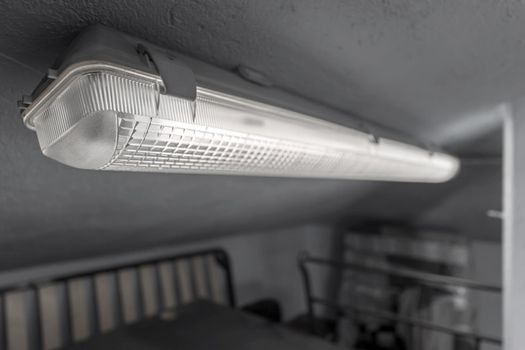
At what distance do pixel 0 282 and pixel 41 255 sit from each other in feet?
1.10

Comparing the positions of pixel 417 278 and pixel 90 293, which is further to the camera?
pixel 417 278

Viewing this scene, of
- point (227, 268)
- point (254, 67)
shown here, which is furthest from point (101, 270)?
point (254, 67)

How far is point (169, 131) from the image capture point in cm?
61

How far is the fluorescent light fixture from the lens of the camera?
0.51m

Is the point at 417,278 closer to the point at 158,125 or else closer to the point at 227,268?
the point at 227,268

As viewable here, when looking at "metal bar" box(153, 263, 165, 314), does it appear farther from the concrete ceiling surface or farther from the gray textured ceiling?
the concrete ceiling surface

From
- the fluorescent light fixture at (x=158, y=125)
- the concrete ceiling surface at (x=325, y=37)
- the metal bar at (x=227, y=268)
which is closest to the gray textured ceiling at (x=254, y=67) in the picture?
the concrete ceiling surface at (x=325, y=37)

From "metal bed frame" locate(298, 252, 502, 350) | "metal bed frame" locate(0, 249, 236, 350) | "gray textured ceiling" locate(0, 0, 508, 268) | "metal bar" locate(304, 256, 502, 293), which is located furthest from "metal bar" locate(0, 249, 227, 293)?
"metal bar" locate(304, 256, 502, 293)

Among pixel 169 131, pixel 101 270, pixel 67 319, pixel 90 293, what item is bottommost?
pixel 67 319

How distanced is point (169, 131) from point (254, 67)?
344mm

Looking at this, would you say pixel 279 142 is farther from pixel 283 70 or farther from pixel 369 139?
pixel 369 139

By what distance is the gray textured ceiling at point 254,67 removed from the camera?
65 cm

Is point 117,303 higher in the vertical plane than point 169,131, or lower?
lower

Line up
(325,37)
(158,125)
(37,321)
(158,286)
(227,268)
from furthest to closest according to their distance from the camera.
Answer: (227,268)
(158,286)
(37,321)
(325,37)
(158,125)
